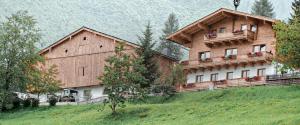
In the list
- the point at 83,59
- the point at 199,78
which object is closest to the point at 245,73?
the point at 199,78

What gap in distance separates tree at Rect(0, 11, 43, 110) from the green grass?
588cm

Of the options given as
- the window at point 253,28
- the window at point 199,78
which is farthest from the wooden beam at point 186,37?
the window at point 253,28

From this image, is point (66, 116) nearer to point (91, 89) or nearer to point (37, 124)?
point (37, 124)

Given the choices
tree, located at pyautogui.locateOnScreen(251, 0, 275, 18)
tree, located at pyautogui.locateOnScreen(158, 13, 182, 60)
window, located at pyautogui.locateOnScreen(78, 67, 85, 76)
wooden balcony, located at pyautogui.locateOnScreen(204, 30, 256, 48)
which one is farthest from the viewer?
tree, located at pyautogui.locateOnScreen(251, 0, 275, 18)

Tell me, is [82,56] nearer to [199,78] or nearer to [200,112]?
[199,78]

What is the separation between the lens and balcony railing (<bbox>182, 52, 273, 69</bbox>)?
67.2m

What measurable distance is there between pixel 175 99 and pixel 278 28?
1282 centimetres

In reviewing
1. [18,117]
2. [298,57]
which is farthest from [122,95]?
[298,57]

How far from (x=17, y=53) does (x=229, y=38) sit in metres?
21.2

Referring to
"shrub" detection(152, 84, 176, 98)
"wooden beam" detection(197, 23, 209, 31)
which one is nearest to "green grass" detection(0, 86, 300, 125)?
"shrub" detection(152, 84, 176, 98)

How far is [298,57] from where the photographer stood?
50.4 m

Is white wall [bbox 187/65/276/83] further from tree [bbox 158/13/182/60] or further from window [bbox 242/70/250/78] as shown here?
tree [bbox 158/13/182/60]

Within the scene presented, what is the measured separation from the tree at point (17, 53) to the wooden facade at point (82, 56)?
29.2 ft

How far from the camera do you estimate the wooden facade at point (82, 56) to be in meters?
77.8
